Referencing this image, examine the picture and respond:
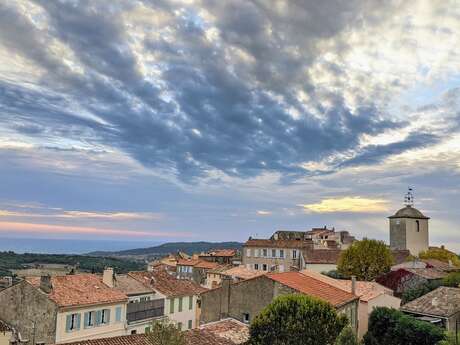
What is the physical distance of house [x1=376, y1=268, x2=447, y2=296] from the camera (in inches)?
1907

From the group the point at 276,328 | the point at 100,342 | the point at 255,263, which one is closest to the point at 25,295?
the point at 100,342

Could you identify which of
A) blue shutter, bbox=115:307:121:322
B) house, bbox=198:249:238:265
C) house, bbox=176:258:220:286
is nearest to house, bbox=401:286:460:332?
blue shutter, bbox=115:307:121:322

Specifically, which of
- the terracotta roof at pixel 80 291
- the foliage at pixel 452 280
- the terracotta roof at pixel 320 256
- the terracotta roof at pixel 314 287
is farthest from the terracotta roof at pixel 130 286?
the terracotta roof at pixel 320 256

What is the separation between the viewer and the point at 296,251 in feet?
248

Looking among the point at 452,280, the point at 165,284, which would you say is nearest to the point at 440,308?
the point at 452,280

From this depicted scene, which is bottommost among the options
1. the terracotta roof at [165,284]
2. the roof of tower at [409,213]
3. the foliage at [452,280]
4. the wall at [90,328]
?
the wall at [90,328]

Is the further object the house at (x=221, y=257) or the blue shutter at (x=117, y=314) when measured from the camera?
the house at (x=221, y=257)

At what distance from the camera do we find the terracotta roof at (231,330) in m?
31.2

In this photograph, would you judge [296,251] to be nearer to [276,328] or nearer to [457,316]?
[457,316]

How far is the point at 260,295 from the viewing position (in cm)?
3472

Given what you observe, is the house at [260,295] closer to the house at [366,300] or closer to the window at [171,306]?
the house at [366,300]

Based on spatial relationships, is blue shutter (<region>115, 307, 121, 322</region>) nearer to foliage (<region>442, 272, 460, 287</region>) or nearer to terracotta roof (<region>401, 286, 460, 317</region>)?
terracotta roof (<region>401, 286, 460, 317</region>)

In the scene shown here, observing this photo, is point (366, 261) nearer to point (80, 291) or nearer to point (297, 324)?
point (297, 324)

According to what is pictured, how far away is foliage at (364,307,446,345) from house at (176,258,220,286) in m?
51.3
